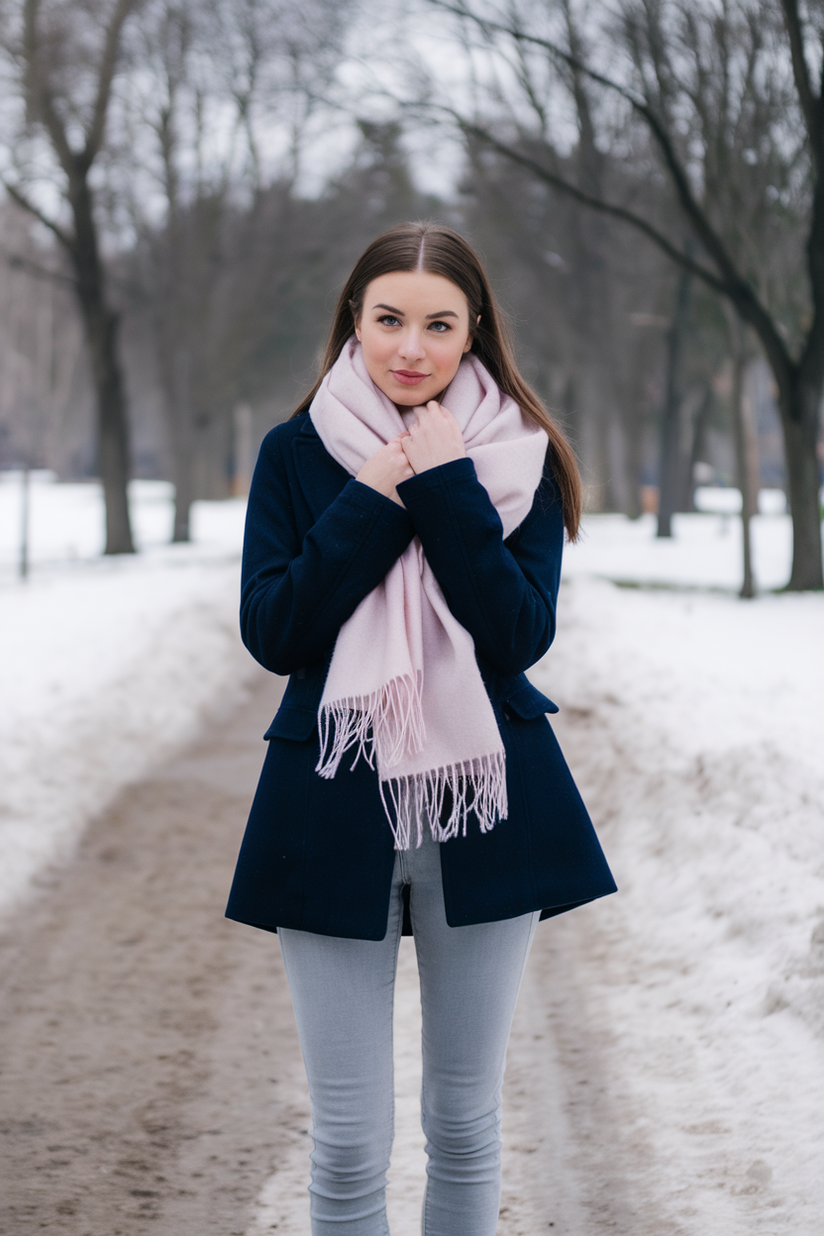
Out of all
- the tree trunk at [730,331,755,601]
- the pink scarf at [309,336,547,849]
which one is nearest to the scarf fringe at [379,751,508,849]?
the pink scarf at [309,336,547,849]

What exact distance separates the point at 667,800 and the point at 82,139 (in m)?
15.5

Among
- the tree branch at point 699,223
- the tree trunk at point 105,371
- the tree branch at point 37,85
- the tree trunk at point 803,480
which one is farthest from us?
the tree trunk at point 105,371

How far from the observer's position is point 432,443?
2168 millimetres

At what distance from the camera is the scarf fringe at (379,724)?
2.12 metres

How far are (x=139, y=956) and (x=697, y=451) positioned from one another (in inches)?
1159

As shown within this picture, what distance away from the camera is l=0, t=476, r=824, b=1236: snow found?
342 cm

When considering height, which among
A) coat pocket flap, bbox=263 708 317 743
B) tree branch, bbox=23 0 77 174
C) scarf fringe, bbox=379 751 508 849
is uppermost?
tree branch, bbox=23 0 77 174

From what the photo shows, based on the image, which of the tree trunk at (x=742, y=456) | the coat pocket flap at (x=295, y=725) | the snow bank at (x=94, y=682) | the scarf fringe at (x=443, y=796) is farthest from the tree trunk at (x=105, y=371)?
the scarf fringe at (x=443, y=796)

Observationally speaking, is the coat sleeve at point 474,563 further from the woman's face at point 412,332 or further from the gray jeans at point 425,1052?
the gray jeans at point 425,1052

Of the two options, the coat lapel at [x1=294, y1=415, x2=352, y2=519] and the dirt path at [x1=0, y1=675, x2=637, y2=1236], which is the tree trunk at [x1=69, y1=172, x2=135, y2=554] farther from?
the coat lapel at [x1=294, y1=415, x2=352, y2=519]

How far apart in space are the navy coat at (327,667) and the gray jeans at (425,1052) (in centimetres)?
6

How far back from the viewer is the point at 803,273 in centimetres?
1686

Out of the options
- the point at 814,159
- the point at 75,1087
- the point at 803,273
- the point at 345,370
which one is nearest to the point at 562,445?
the point at 345,370

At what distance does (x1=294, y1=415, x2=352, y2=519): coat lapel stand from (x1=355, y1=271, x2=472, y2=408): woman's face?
156 millimetres
